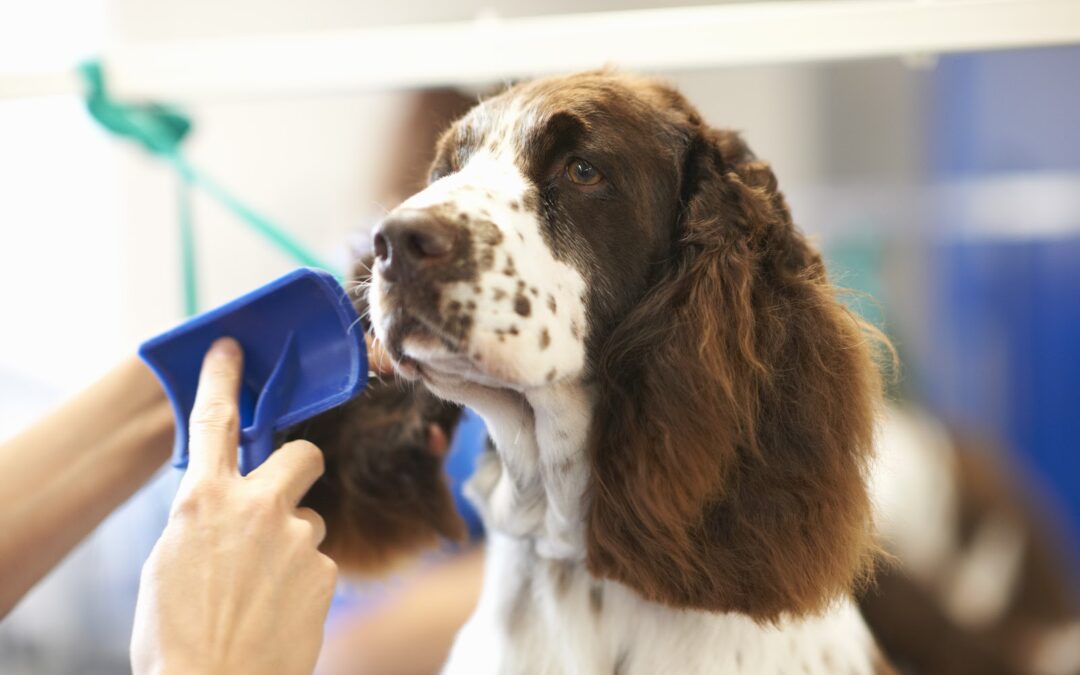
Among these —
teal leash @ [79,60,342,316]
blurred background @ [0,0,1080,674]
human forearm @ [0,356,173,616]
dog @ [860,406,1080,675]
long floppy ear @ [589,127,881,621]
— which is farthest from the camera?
blurred background @ [0,0,1080,674]

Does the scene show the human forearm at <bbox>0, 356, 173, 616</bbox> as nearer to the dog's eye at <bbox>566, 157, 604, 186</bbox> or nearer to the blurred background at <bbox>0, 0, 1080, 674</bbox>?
the blurred background at <bbox>0, 0, 1080, 674</bbox>

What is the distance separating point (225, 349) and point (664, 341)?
0.45 metres

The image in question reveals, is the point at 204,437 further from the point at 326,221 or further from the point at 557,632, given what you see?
the point at 326,221

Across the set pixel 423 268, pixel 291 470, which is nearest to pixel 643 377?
pixel 423 268

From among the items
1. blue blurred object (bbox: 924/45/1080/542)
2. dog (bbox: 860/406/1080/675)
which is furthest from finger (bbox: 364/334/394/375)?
blue blurred object (bbox: 924/45/1080/542)

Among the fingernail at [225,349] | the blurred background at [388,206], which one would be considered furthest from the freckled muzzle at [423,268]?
the blurred background at [388,206]

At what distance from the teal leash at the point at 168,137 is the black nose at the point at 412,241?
407 mm

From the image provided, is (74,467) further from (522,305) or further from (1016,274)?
(1016,274)

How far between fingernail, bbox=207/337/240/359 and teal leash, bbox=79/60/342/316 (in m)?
0.25

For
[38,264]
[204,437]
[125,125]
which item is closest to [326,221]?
[38,264]

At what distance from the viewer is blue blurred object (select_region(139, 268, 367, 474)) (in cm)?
84

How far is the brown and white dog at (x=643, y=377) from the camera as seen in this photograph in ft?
2.50

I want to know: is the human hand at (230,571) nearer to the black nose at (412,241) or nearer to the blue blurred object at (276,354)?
the blue blurred object at (276,354)

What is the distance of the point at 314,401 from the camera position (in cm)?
85
